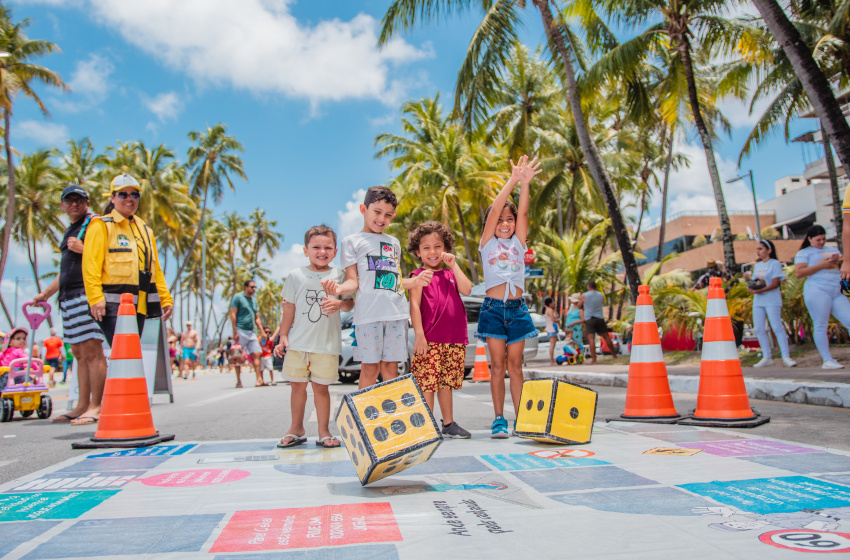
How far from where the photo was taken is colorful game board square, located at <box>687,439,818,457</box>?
340 cm

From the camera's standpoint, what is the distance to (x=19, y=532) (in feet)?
7.14

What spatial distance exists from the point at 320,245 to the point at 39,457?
2224 mm

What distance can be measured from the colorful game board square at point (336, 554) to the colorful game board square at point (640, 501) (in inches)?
34.5

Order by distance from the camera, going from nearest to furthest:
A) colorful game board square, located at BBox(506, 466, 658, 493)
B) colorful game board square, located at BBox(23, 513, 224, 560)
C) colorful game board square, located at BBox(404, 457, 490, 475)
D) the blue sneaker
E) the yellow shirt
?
colorful game board square, located at BBox(23, 513, 224, 560)
colorful game board square, located at BBox(506, 466, 658, 493)
colorful game board square, located at BBox(404, 457, 490, 475)
the blue sneaker
the yellow shirt

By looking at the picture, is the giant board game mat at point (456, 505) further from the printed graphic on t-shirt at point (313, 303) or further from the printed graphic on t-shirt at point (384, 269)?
the printed graphic on t-shirt at point (384, 269)

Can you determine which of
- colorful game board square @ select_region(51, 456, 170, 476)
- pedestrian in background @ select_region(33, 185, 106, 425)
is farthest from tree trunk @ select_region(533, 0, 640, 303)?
colorful game board square @ select_region(51, 456, 170, 476)

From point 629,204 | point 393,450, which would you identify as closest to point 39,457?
point 393,450

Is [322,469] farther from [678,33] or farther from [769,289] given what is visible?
[678,33]

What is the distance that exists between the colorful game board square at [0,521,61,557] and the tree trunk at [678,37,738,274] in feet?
48.7

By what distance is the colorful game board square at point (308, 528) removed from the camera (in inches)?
80.3

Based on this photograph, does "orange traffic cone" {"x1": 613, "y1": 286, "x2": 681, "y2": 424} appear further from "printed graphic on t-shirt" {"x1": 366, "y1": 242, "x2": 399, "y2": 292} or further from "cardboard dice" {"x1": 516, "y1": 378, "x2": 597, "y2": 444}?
"printed graphic on t-shirt" {"x1": 366, "y1": 242, "x2": 399, "y2": 292}

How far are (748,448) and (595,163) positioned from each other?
34.4ft

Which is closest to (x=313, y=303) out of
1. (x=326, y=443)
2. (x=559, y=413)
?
(x=326, y=443)

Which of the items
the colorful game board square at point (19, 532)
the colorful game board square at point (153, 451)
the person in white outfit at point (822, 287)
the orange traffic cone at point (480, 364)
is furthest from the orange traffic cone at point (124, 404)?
the orange traffic cone at point (480, 364)
